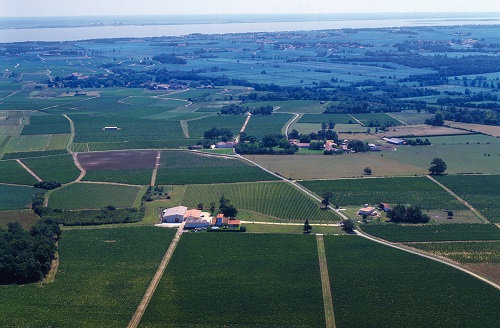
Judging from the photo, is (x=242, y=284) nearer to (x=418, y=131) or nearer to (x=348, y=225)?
(x=348, y=225)

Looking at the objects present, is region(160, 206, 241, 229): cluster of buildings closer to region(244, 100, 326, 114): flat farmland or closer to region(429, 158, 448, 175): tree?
region(429, 158, 448, 175): tree

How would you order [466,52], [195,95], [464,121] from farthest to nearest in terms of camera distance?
1. [466,52]
2. [195,95]
3. [464,121]

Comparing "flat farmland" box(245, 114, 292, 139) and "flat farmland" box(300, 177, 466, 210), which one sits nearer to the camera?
"flat farmland" box(300, 177, 466, 210)

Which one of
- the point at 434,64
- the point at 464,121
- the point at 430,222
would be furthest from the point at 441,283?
the point at 434,64

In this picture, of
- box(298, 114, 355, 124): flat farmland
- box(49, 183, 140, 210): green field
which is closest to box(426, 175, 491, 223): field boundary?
box(49, 183, 140, 210): green field

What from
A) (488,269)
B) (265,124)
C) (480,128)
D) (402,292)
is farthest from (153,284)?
(480,128)

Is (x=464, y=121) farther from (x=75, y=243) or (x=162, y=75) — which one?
(x=162, y=75)
